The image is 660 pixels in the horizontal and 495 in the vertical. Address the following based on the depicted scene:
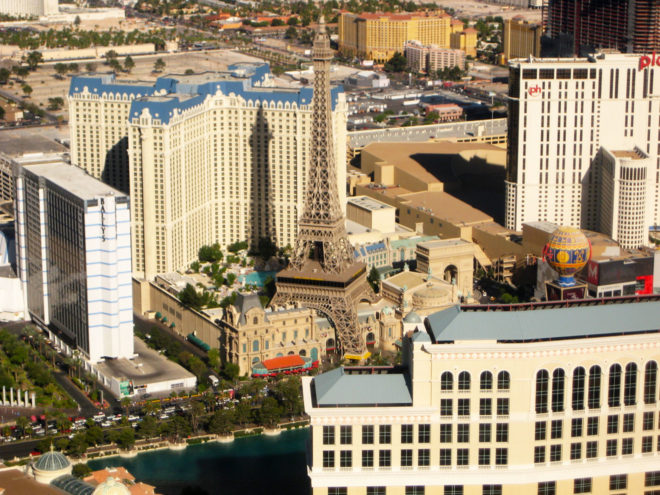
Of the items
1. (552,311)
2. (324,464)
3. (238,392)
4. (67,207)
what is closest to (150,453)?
(238,392)

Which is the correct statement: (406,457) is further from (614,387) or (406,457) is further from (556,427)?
(614,387)

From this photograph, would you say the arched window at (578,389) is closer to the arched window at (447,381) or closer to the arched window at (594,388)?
the arched window at (594,388)

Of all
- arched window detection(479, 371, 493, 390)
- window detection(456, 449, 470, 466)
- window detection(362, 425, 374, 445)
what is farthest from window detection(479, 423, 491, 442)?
window detection(362, 425, 374, 445)

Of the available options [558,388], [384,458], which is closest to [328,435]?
[384,458]

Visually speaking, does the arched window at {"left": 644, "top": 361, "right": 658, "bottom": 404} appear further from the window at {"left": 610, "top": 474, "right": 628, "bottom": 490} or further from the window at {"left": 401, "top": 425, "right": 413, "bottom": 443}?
the window at {"left": 401, "top": 425, "right": 413, "bottom": 443}

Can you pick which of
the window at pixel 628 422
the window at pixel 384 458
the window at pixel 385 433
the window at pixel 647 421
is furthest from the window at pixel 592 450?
the window at pixel 385 433
